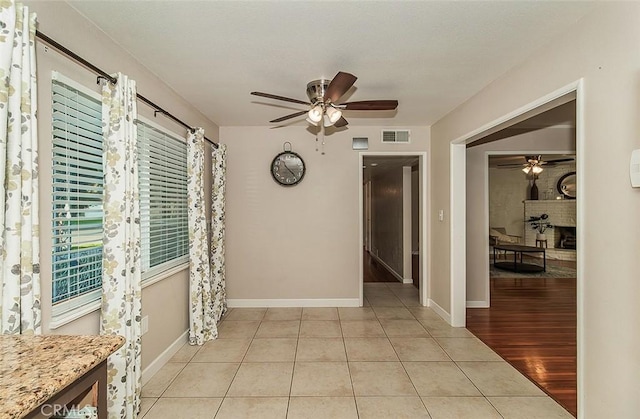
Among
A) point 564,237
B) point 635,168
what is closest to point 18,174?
point 635,168

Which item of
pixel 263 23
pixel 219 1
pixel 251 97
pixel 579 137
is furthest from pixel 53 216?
pixel 579 137

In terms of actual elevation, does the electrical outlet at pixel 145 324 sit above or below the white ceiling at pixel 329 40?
below

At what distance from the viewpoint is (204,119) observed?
12.5 ft

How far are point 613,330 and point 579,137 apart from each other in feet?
3.59

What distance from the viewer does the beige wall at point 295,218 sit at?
4355mm

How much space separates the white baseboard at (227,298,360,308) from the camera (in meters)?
4.38

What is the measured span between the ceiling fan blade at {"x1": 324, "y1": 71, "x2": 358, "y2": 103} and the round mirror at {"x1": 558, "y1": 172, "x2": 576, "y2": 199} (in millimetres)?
8849

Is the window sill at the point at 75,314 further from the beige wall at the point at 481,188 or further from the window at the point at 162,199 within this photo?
the beige wall at the point at 481,188

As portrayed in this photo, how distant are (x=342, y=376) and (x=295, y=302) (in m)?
1.90

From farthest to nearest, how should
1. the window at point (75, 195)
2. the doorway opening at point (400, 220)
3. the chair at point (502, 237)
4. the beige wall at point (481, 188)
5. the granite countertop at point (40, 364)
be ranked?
the chair at point (502, 237), the doorway opening at point (400, 220), the beige wall at point (481, 188), the window at point (75, 195), the granite countertop at point (40, 364)

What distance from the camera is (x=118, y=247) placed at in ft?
6.31

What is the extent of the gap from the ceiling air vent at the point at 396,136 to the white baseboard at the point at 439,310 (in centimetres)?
231

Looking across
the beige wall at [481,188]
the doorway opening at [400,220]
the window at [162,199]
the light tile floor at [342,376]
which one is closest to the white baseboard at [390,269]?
the doorway opening at [400,220]

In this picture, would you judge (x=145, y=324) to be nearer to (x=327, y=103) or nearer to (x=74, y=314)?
(x=74, y=314)
